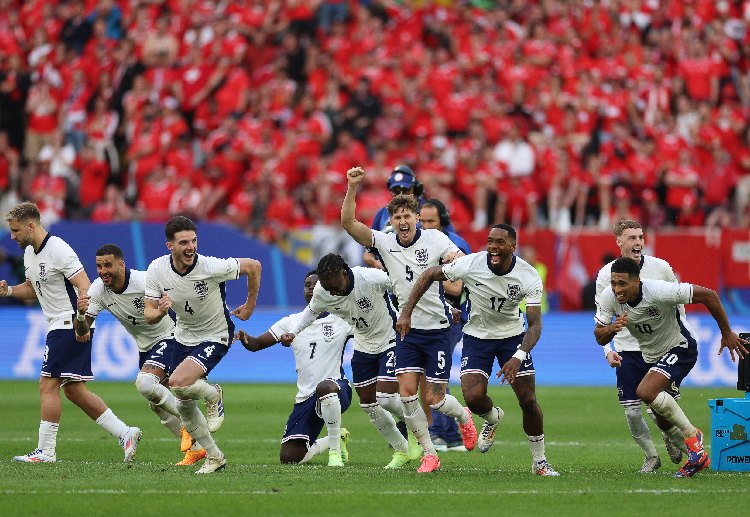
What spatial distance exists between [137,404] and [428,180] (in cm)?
785

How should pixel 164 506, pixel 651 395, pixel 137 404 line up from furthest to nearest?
pixel 137 404
pixel 651 395
pixel 164 506

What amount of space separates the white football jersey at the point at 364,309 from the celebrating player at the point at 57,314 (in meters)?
2.41

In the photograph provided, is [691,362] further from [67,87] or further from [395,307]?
[67,87]

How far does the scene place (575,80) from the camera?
27.8 meters

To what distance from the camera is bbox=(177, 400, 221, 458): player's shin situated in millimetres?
12258

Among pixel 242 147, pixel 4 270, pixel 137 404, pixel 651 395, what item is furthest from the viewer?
pixel 242 147

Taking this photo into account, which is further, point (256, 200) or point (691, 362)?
point (256, 200)

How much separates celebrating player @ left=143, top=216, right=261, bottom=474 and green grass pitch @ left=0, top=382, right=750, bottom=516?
52cm

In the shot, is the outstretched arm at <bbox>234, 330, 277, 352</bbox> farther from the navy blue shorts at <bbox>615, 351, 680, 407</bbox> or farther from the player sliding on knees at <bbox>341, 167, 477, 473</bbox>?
the navy blue shorts at <bbox>615, 351, 680, 407</bbox>

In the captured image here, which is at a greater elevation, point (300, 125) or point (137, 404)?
point (300, 125)

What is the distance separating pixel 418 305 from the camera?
12906 mm

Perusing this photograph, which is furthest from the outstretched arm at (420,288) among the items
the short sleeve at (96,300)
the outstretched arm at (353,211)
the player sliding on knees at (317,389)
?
the short sleeve at (96,300)

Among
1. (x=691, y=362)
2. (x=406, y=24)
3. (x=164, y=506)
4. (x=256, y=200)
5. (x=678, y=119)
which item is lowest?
(x=164, y=506)

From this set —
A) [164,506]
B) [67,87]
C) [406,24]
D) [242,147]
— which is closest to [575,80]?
[406,24]
